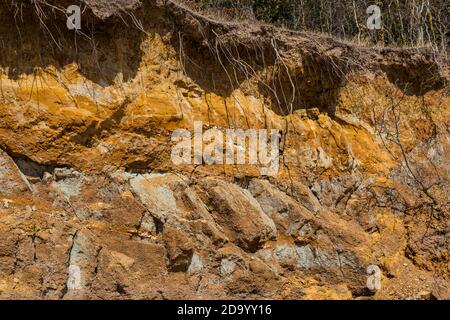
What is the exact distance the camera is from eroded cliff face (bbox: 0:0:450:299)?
4.58 metres

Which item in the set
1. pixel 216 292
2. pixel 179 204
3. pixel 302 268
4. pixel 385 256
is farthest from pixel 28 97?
pixel 385 256

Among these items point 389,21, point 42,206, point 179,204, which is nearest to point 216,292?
point 179,204

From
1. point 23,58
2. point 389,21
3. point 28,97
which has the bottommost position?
point 28,97

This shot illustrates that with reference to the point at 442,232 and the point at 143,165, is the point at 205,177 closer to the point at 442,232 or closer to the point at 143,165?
the point at 143,165

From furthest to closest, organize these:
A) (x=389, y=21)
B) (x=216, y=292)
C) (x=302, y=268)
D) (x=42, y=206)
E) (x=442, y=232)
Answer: (x=389, y=21) → (x=442, y=232) → (x=302, y=268) → (x=216, y=292) → (x=42, y=206)

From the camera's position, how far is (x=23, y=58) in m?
4.65

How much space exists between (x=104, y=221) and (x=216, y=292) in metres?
1.07

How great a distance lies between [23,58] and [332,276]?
3155 mm

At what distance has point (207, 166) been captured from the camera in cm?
519

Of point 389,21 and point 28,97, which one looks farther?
point 389,21

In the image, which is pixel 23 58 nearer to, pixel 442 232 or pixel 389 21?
pixel 442 232

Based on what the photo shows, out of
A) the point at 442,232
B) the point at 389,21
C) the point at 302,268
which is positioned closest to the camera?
the point at 302,268

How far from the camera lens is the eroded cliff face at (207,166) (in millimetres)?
4582

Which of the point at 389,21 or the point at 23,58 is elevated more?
Answer: the point at 389,21
